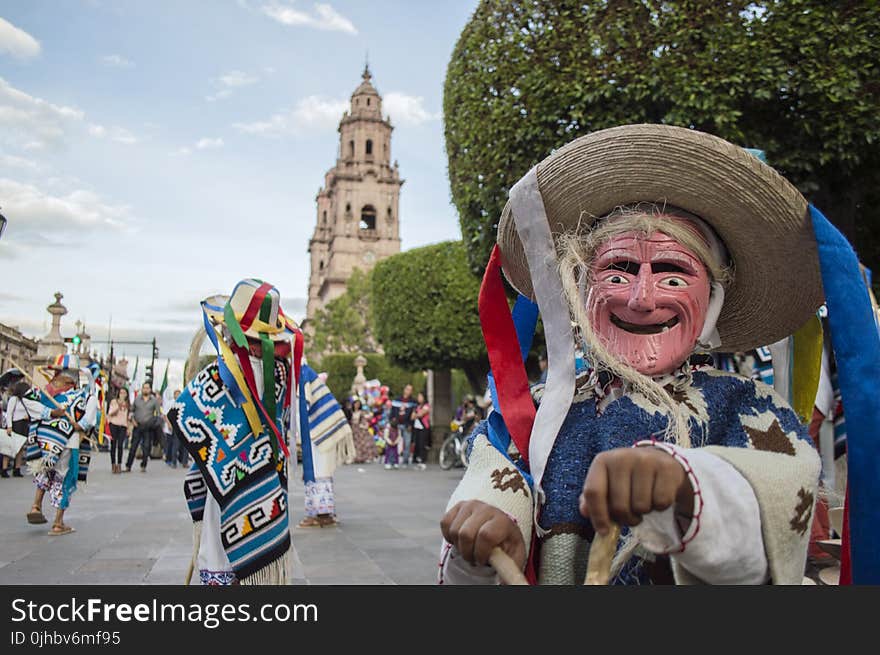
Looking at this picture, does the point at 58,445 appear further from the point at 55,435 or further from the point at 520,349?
the point at 520,349

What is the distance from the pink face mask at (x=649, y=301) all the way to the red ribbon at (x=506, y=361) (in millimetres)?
238

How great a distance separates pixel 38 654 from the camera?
1.28m

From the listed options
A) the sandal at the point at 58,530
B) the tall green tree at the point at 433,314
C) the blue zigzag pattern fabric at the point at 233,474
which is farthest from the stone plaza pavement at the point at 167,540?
the tall green tree at the point at 433,314

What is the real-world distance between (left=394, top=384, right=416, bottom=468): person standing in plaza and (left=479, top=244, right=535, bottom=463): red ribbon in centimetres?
1480

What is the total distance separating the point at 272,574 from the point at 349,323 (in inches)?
1814

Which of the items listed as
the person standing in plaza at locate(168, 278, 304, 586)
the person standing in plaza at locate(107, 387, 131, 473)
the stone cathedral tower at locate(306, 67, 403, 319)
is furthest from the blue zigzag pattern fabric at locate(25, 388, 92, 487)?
the stone cathedral tower at locate(306, 67, 403, 319)

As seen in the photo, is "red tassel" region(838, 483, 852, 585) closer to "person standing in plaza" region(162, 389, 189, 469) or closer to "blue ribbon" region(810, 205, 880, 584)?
"blue ribbon" region(810, 205, 880, 584)

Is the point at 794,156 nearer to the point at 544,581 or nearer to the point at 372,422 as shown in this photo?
the point at 544,581

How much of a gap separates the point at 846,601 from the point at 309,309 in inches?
4039

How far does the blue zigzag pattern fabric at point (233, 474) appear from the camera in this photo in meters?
3.94

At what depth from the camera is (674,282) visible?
174 cm

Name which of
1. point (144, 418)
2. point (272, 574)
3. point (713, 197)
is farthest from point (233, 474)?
point (144, 418)

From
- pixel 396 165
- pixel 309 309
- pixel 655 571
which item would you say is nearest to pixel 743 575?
pixel 655 571

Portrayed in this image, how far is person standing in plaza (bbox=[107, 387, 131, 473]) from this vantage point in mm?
15469
